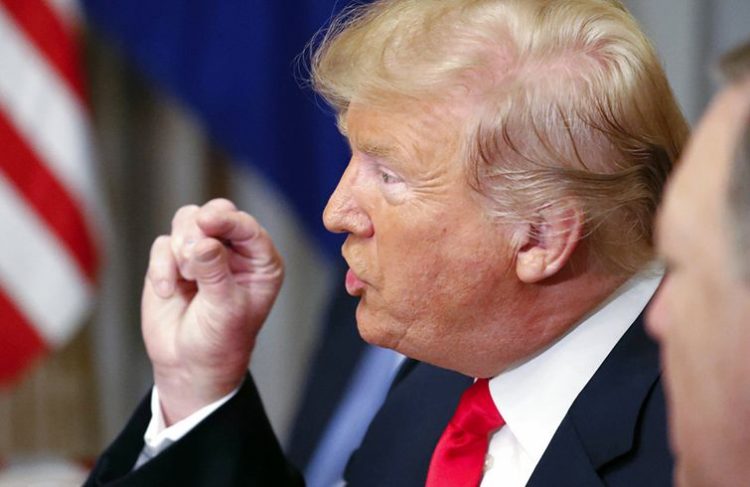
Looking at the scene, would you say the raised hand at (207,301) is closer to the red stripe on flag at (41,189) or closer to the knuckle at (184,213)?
the knuckle at (184,213)

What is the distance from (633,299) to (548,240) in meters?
0.11

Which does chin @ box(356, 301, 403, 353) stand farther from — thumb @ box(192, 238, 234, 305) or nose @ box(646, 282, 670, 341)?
nose @ box(646, 282, 670, 341)

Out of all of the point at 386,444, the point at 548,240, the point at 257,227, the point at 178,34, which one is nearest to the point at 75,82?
the point at 178,34

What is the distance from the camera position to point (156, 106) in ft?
9.72

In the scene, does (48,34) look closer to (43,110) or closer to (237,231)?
(43,110)

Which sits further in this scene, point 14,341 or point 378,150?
point 14,341

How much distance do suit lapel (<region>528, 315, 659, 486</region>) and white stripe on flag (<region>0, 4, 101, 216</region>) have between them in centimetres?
166

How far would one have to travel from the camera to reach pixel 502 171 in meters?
1.13

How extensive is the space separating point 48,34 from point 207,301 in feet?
4.18

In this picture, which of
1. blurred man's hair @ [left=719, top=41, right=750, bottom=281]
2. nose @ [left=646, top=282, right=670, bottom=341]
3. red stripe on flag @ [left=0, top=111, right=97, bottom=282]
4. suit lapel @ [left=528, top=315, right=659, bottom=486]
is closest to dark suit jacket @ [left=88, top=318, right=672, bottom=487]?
suit lapel @ [left=528, top=315, right=659, bottom=486]

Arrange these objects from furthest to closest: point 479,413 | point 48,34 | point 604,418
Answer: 1. point 48,34
2. point 479,413
3. point 604,418

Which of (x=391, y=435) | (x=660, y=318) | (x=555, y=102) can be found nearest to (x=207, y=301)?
(x=391, y=435)

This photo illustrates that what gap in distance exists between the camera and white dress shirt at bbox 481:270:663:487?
116 centimetres

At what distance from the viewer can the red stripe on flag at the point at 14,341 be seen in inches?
100
